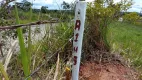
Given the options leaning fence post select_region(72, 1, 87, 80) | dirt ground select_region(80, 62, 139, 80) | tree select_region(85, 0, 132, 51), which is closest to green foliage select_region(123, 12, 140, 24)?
tree select_region(85, 0, 132, 51)

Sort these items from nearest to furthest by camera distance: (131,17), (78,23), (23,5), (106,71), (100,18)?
(78,23) < (23,5) < (106,71) < (100,18) < (131,17)

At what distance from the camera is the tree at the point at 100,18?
10.6 ft

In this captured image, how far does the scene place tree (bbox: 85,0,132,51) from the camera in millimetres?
3246

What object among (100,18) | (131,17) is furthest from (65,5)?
(131,17)

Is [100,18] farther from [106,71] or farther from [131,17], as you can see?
[106,71]

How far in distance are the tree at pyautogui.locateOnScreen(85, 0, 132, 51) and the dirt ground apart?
0.26 metres

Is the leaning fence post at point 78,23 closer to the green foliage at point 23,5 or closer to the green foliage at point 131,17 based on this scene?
the green foliage at point 23,5

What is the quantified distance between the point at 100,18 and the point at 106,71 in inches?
25.1

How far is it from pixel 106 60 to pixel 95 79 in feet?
1.64

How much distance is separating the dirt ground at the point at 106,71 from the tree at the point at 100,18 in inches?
10.4

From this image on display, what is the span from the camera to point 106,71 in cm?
301

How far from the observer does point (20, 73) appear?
2.20 m

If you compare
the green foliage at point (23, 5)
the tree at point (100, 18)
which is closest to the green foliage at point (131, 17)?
the tree at point (100, 18)

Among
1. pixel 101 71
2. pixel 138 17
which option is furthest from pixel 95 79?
pixel 138 17
